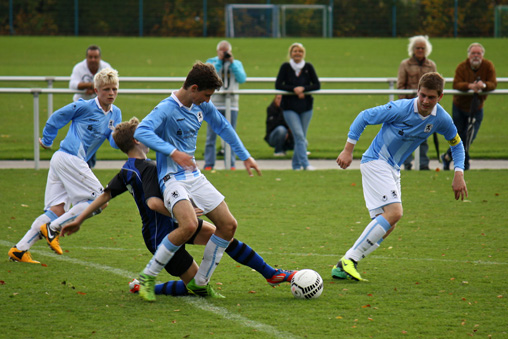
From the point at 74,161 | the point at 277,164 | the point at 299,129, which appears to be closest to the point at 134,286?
the point at 74,161

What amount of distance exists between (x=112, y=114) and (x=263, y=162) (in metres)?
6.64

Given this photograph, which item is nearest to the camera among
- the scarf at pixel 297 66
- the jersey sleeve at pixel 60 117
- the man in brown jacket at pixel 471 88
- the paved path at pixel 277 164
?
the jersey sleeve at pixel 60 117

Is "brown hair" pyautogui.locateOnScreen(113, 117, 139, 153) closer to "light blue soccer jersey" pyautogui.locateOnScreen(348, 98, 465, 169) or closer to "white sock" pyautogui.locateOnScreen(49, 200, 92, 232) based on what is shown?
"white sock" pyautogui.locateOnScreen(49, 200, 92, 232)

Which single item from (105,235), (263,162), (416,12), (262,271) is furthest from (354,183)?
(416,12)

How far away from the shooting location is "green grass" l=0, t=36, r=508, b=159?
14.2 m

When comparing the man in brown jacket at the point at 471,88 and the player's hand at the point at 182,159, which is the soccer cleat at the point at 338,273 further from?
the man in brown jacket at the point at 471,88

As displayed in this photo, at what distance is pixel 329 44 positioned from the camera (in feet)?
117

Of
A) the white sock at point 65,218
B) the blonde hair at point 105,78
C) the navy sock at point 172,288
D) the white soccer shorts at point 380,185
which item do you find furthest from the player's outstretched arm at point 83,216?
the white soccer shorts at point 380,185

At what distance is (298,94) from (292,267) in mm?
5684

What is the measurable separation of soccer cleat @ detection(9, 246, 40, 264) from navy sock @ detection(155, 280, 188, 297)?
155 centimetres

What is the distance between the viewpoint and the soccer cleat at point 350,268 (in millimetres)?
5746

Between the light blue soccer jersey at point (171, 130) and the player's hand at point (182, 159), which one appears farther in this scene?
the light blue soccer jersey at point (171, 130)

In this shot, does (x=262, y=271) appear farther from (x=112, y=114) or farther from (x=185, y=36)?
(x=185, y=36)

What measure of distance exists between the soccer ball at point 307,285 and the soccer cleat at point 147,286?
3.47 feet
